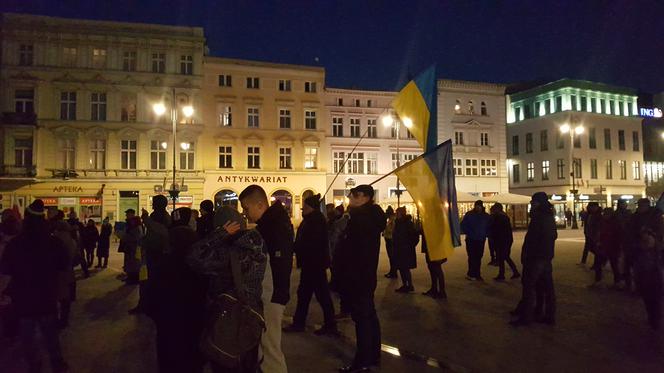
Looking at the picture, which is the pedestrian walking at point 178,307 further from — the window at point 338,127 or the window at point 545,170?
the window at point 545,170

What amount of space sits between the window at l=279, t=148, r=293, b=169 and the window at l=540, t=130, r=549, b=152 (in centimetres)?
2936

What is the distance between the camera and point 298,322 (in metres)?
7.84

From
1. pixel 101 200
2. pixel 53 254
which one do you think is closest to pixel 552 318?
pixel 53 254

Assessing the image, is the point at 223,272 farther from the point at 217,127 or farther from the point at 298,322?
the point at 217,127

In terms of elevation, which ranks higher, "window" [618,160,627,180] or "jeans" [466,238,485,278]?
"window" [618,160,627,180]

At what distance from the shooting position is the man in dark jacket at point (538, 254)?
779 cm

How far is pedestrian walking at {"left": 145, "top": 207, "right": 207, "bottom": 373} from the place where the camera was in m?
3.81

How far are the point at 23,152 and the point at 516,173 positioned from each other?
50040 mm

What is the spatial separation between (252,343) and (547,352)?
4518 millimetres

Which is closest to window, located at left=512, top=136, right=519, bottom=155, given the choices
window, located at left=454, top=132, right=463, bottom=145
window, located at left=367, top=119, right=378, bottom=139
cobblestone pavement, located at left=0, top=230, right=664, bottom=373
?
window, located at left=454, top=132, right=463, bottom=145

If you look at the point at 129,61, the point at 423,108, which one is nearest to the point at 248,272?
the point at 423,108

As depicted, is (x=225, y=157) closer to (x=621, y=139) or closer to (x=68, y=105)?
(x=68, y=105)

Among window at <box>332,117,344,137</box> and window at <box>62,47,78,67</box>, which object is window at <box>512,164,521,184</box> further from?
window at <box>62,47,78,67</box>

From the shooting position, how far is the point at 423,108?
8625 mm
